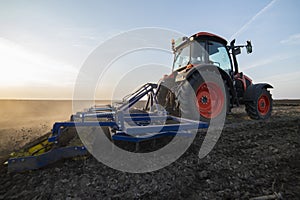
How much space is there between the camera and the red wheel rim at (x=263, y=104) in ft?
16.9

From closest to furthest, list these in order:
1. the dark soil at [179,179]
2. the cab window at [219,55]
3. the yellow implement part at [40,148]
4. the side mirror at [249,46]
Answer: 1. the dark soil at [179,179]
2. the yellow implement part at [40,148]
3. the cab window at [219,55]
4. the side mirror at [249,46]

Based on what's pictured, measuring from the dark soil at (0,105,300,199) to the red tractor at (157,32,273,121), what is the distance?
1.46m

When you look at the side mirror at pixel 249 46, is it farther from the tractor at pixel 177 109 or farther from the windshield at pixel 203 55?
the windshield at pixel 203 55

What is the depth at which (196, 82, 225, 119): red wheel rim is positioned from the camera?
3.85 meters

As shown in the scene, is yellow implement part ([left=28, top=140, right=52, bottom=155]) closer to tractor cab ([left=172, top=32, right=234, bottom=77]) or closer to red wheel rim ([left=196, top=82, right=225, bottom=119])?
red wheel rim ([left=196, top=82, right=225, bottom=119])

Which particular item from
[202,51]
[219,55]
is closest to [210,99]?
[202,51]

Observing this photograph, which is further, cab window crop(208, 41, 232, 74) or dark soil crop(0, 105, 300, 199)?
cab window crop(208, 41, 232, 74)

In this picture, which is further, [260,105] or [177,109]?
[260,105]

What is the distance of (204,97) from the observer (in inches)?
154

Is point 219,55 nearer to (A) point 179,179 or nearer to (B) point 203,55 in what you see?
(B) point 203,55

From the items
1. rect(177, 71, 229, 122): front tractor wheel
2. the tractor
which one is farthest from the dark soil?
rect(177, 71, 229, 122): front tractor wheel

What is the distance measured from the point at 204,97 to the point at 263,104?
Result: 2755mm

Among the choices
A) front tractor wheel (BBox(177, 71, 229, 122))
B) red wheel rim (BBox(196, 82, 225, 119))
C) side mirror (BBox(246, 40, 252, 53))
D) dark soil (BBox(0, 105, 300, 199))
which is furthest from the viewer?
side mirror (BBox(246, 40, 252, 53))

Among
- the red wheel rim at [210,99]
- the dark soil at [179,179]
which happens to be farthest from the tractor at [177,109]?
the dark soil at [179,179]
